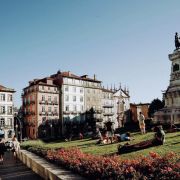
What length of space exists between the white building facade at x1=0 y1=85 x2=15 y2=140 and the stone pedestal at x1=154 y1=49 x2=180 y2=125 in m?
41.4

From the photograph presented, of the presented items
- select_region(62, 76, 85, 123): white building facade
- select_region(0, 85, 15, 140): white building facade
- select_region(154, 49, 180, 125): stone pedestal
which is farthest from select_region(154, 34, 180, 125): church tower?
select_region(0, 85, 15, 140): white building facade

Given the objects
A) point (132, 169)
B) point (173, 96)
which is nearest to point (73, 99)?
point (173, 96)

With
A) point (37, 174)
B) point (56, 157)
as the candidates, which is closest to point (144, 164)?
point (56, 157)

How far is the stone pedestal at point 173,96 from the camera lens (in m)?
41.6

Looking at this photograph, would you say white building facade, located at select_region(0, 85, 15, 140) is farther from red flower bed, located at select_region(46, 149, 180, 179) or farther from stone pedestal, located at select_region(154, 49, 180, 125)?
red flower bed, located at select_region(46, 149, 180, 179)

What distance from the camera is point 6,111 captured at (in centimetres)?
7238

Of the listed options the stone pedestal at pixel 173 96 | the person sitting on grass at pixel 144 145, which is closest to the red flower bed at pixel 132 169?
the person sitting on grass at pixel 144 145

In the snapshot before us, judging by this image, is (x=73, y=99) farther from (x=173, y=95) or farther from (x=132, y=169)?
(x=132, y=169)

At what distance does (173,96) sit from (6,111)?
1731 inches

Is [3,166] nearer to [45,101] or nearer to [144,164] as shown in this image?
[144,164]

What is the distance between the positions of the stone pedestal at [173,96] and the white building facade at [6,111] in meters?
41.4

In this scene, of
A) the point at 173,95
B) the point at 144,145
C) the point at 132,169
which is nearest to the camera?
the point at 132,169

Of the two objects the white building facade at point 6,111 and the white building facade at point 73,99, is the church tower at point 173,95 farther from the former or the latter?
the white building facade at point 6,111

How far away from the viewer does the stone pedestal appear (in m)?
41.6
